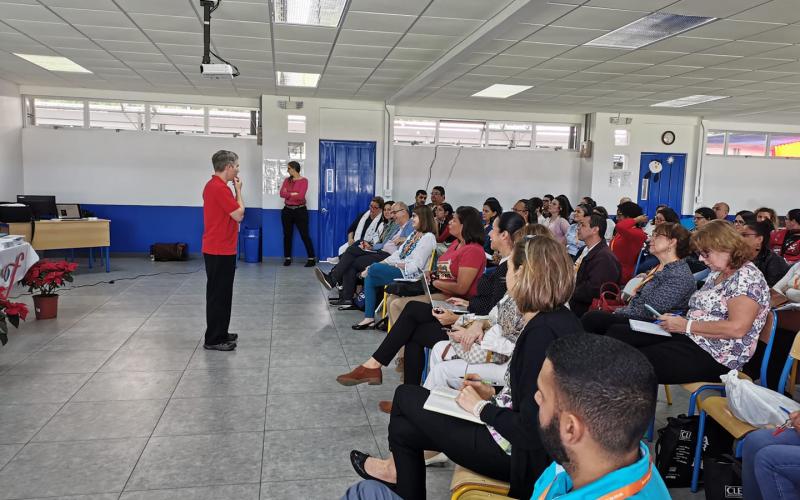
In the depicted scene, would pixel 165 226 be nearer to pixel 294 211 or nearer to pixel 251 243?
pixel 251 243

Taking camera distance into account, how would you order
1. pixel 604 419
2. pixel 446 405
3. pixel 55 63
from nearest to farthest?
pixel 604 419 → pixel 446 405 → pixel 55 63

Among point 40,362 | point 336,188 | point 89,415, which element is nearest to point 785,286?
point 89,415

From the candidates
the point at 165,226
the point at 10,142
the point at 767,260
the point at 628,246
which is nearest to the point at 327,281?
the point at 628,246

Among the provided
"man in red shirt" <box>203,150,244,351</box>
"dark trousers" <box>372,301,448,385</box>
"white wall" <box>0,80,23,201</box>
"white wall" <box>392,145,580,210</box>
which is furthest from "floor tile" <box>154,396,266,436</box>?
"white wall" <box>392,145,580,210</box>

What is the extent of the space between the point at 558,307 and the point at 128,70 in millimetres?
7432

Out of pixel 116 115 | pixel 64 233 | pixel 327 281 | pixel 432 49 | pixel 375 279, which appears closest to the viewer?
pixel 375 279

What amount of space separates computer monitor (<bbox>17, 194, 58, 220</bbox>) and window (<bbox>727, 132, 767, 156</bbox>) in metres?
12.2

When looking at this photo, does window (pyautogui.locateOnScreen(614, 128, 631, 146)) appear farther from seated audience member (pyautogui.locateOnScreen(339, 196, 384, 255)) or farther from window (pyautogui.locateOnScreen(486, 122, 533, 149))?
seated audience member (pyautogui.locateOnScreen(339, 196, 384, 255))

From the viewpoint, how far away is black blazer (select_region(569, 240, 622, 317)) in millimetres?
4094

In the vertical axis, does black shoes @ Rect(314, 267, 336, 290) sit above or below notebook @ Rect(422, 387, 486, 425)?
below

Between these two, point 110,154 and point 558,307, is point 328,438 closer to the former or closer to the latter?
point 558,307

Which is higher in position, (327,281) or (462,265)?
(462,265)

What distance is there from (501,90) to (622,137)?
3488mm

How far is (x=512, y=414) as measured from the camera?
67.7 inches
